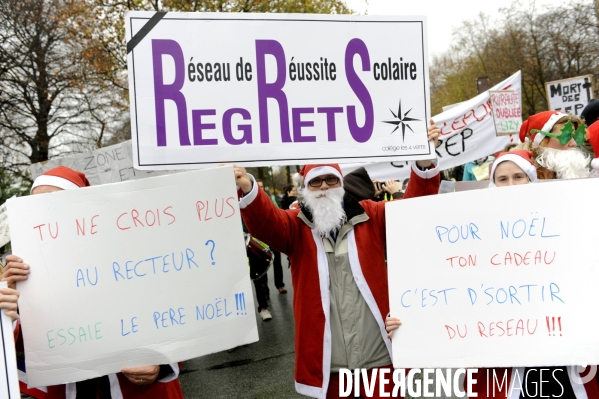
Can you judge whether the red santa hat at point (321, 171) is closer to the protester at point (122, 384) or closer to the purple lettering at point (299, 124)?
the purple lettering at point (299, 124)

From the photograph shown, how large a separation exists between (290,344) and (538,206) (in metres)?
4.16

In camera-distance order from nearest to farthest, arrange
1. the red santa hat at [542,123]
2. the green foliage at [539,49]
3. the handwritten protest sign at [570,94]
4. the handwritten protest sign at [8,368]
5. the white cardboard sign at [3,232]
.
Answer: the handwritten protest sign at [8,368] < the red santa hat at [542,123] < the white cardboard sign at [3,232] < the handwritten protest sign at [570,94] < the green foliage at [539,49]

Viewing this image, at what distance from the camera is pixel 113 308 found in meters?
2.01

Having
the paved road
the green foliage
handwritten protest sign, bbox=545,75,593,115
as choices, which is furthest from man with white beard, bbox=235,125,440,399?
the green foliage

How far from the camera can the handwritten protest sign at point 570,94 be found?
8461 millimetres

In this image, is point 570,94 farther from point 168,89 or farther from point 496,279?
point 168,89

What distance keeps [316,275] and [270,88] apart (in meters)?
0.94

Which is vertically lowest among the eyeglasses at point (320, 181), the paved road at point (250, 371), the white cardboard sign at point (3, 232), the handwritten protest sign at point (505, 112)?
the paved road at point (250, 371)

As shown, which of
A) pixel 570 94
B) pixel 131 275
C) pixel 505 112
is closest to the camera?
pixel 131 275

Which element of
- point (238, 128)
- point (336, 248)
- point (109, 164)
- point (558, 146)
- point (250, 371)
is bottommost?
point (250, 371)

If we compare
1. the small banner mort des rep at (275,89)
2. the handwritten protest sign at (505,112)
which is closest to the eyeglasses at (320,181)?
the small banner mort des rep at (275,89)

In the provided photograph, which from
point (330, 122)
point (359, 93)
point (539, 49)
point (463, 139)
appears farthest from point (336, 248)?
point (539, 49)

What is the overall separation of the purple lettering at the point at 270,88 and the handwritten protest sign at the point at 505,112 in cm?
458

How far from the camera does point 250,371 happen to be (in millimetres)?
5059
